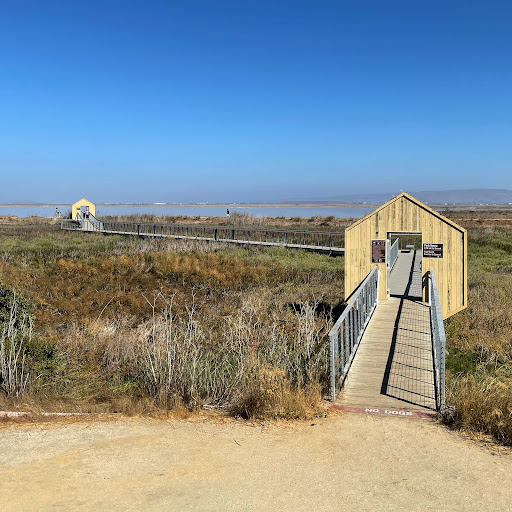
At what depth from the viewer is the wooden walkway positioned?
277 inches

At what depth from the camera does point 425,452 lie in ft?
18.3

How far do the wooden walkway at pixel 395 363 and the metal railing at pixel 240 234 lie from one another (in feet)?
59.1

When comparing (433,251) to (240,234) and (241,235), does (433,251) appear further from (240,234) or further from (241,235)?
(240,234)

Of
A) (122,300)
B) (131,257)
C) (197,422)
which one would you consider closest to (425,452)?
(197,422)

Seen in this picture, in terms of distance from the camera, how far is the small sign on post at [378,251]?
45.2 ft

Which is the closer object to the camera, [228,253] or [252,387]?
[252,387]

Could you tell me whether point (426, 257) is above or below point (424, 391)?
above

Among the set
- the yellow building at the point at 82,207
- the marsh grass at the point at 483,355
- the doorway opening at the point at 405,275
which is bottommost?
the marsh grass at the point at 483,355

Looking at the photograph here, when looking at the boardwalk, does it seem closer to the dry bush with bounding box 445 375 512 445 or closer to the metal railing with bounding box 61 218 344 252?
the metal railing with bounding box 61 218 344 252

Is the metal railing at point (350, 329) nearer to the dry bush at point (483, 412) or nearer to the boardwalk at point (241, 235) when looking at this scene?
the dry bush at point (483, 412)

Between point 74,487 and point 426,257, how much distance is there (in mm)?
10577

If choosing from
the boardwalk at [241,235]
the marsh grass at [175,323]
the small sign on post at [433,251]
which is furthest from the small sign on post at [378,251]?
the boardwalk at [241,235]

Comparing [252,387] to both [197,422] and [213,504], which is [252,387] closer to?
[197,422]

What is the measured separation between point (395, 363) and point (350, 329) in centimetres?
93
